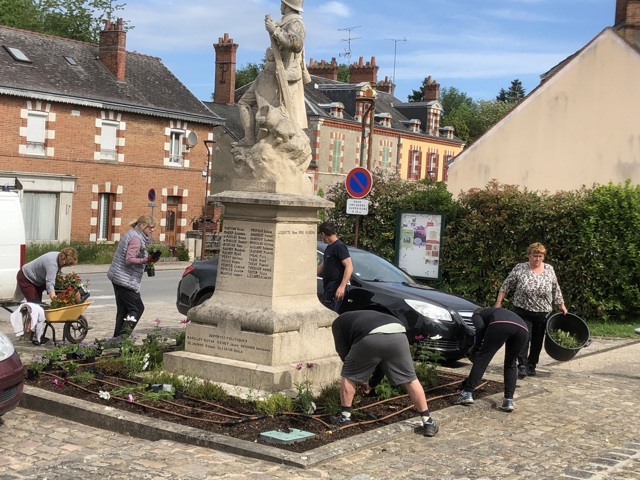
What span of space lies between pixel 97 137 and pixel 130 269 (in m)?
27.2

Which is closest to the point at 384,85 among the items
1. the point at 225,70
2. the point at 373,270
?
the point at 225,70

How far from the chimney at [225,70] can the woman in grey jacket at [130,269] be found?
40.4m

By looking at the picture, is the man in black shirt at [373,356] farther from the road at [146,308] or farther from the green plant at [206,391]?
the road at [146,308]

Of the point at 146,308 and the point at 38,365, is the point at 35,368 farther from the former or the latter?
the point at 146,308

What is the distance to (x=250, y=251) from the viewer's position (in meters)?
9.30

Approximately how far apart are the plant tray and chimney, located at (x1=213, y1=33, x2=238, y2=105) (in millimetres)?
40086

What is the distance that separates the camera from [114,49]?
4028cm

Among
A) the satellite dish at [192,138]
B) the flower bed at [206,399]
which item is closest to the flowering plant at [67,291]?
the flower bed at [206,399]

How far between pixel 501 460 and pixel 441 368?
428cm

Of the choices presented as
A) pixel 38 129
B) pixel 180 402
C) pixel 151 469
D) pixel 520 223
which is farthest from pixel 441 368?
pixel 38 129

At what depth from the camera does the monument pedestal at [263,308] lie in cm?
895

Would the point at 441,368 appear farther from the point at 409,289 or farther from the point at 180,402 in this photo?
the point at 180,402

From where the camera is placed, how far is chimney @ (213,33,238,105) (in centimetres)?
5134

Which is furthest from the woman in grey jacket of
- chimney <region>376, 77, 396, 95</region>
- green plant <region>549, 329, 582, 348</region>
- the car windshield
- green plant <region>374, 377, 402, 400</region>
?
chimney <region>376, 77, 396, 95</region>
